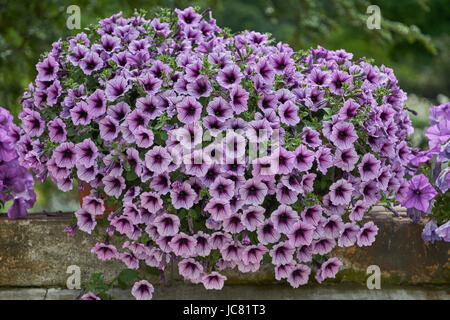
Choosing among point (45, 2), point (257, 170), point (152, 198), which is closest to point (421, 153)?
point (257, 170)

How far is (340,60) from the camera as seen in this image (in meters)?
2.56

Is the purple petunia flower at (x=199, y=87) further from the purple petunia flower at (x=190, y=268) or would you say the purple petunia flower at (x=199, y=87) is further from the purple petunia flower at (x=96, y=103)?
the purple petunia flower at (x=190, y=268)

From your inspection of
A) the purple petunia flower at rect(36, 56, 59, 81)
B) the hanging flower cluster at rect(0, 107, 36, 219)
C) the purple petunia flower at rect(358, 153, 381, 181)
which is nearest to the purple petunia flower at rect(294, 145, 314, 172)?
the purple petunia flower at rect(358, 153, 381, 181)

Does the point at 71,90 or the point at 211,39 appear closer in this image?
the point at 71,90

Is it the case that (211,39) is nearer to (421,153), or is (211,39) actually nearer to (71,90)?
(71,90)

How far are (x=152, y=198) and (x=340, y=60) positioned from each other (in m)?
1.13

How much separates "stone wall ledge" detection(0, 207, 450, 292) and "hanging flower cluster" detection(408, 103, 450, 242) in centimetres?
10

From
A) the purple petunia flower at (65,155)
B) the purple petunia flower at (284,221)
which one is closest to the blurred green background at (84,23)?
the purple petunia flower at (65,155)

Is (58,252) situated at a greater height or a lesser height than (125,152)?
lesser

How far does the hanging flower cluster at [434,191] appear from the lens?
241cm

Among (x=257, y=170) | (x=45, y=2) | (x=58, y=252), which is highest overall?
(x=45, y=2)

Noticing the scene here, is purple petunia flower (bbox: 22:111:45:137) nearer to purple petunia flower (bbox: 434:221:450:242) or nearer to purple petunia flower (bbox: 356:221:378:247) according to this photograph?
purple petunia flower (bbox: 356:221:378:247)

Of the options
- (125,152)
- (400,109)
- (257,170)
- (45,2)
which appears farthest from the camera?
(45,2)

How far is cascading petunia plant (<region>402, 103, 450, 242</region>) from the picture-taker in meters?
2.41
